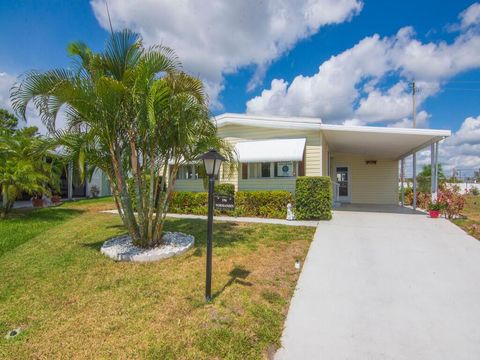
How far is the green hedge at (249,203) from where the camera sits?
10922 mm

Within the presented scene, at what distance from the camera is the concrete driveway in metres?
2.92

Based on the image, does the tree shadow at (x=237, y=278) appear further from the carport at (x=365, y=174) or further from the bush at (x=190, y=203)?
the carport at (x=365, y=174)

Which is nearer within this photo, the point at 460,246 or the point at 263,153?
the point at 460,246

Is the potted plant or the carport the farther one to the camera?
the carport

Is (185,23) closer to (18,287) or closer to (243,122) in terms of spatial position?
(243,122)

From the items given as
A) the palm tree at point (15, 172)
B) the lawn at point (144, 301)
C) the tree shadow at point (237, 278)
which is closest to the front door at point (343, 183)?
the lawn at point (144, 301)

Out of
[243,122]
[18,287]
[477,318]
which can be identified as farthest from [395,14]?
[18,287]

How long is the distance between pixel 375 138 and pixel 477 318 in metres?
8.92

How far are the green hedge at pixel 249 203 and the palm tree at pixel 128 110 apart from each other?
5186 mm

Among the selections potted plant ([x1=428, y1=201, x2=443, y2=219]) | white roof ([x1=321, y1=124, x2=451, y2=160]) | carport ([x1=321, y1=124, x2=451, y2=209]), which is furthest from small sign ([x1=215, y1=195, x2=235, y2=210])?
carport ([x1=321, y1=124, x2=451, y2=209])

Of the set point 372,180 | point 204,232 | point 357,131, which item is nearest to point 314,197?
point 357,131

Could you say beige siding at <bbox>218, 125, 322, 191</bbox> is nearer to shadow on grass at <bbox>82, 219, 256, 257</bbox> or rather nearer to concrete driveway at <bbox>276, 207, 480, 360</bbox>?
shadow on grass at <bbox>82, 219, 256, 257</bbox>

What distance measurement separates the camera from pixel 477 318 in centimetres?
346

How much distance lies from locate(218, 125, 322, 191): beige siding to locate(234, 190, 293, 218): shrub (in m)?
1.17
